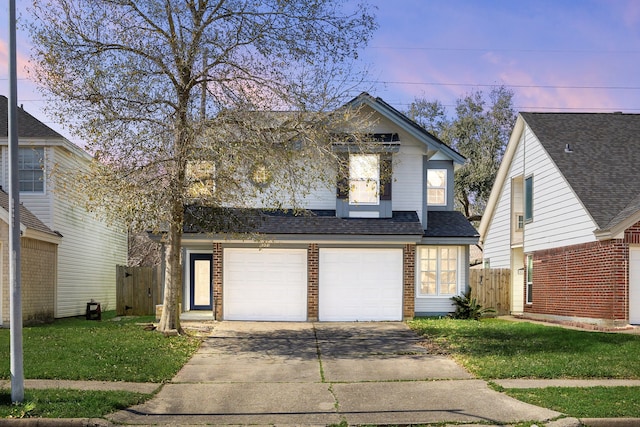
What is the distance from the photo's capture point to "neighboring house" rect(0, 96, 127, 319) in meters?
21.8

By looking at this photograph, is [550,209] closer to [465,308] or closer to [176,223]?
[465,308]

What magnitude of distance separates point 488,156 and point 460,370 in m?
29.2

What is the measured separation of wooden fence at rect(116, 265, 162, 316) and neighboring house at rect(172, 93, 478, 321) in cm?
401

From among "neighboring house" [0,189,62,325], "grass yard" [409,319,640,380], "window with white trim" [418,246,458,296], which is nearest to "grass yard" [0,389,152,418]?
"grass yard" [409,319,640,380]

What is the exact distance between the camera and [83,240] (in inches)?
1009

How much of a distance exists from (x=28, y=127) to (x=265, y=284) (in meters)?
9.46

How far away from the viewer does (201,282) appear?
73.5 ft

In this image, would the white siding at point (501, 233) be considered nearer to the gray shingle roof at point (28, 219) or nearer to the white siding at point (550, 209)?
the white siding at point (550, 209)

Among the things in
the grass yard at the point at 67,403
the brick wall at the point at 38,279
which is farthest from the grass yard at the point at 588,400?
the brick wall at the point at 38,279

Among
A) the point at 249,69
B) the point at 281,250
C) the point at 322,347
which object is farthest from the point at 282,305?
the point at 249,69

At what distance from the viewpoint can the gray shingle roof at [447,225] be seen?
21.6 m

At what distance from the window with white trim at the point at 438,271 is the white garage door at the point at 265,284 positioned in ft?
13.0

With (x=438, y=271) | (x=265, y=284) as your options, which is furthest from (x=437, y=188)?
(x=265, y=284)

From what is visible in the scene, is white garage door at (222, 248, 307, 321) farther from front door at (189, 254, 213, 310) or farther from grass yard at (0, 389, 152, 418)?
grass yard at (0, 389, 152, 418)
